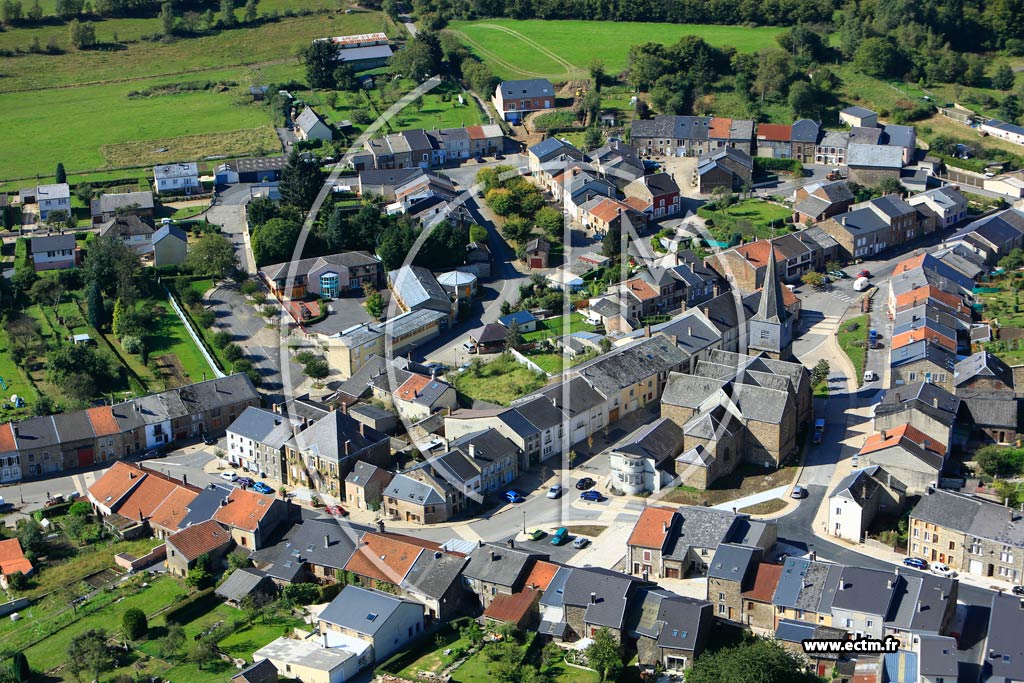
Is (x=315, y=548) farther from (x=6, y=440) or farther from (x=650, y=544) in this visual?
(x=6, y=440)

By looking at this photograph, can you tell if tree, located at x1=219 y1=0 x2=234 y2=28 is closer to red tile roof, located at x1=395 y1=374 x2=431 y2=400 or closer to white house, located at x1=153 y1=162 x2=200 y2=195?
white house, located at x1=153 y1=162 x2=200 y2=195

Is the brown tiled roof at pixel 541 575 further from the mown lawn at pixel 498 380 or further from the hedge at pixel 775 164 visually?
the hedge at pixel 775 164

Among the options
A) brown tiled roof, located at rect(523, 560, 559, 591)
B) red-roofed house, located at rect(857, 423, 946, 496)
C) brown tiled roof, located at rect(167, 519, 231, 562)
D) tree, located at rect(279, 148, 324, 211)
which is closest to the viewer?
brown tiled roof, located at rect(523, 560, 559, 591)

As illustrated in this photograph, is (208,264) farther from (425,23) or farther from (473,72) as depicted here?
(425,23)

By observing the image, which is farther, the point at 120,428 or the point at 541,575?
the point at 120,428

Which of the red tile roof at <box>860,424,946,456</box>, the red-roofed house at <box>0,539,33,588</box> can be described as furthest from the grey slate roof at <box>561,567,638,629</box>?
the red-roofed house at <box>0,539,33,588</box>

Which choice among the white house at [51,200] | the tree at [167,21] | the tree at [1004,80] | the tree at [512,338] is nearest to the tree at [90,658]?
the tree at [512,338]

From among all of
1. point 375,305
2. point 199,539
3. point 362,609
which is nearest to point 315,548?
point 199,539

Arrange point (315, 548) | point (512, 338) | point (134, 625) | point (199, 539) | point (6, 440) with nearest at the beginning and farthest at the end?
point (134, 625) → point (315, 548) → point (199, 539) → point (6, 440) → point (512, 338)
